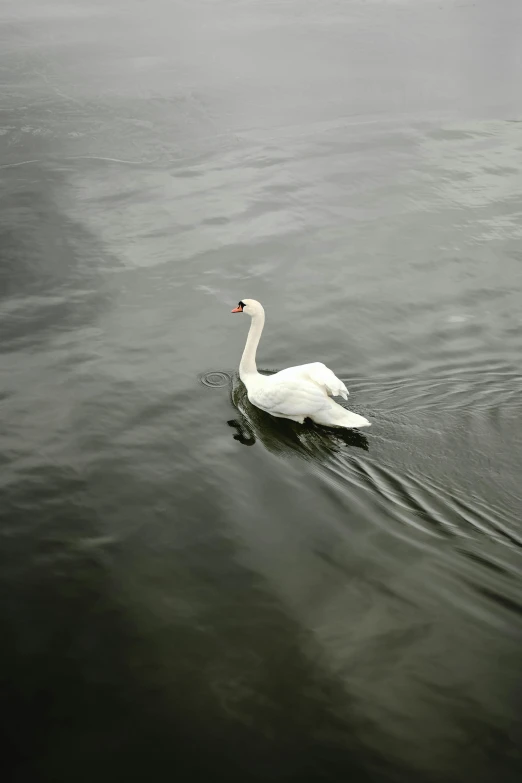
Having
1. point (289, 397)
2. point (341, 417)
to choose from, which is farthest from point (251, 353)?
point (341, 417)

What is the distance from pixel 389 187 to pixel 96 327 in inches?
303

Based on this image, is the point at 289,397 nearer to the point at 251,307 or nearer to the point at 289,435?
the point at 289,435

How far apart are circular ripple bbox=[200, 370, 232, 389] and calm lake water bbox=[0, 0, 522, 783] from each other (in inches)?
2.7

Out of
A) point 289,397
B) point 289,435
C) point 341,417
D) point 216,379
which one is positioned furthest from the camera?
point 216,379

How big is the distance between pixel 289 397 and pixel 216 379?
153 centimetres

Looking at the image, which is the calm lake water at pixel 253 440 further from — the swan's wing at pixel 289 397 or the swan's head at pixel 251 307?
the swan's head at pixel 251 307

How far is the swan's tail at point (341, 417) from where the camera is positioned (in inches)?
372

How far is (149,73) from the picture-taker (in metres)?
22.0

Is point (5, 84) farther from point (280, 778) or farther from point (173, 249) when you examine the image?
point (280, 778)

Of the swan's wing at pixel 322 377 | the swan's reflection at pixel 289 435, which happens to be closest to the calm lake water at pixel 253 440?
the swan's reflection at pixel 289 435

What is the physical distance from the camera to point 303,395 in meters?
9.53

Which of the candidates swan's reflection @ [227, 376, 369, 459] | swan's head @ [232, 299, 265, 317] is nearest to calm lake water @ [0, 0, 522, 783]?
swan's reflection @ [227, 376, 369, 459]

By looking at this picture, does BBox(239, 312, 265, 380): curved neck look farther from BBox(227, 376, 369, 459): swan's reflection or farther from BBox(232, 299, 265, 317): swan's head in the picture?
BBox(227, 376, 369, 459): swan's reflection

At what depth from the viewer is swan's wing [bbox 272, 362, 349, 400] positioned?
9.67 m
